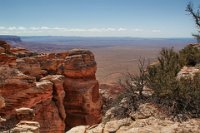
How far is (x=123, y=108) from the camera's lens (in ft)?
25.5

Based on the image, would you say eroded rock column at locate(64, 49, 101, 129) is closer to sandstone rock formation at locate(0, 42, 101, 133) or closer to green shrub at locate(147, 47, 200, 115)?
sandstone rock formation at locate(0, 42, 101, 133)

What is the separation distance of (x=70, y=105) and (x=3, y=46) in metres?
7.71

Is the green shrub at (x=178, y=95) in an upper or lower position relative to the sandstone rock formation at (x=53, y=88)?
upper

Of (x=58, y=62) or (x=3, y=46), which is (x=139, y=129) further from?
(x=58, y=62)

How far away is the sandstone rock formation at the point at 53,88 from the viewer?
1848 centimetres

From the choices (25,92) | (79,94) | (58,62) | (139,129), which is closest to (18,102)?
(25,92)

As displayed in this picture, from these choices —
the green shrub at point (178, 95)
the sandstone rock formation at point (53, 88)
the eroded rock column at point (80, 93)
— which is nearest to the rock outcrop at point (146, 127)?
the green shrub at point (178, 95)

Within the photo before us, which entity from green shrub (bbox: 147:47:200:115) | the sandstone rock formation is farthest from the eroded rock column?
green shrub (bbox: 147:47:200:115)

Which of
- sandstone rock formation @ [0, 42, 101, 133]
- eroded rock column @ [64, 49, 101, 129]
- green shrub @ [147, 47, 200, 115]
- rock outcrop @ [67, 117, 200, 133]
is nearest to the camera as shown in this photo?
rock outcrop @ [67, 117, 200, 133]

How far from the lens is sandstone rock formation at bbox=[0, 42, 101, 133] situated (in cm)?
1848

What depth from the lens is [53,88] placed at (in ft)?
72.4

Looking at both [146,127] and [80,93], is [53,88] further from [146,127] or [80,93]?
[146,127]

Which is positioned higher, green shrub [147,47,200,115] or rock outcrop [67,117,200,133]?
green shrub [147,47,200,115]

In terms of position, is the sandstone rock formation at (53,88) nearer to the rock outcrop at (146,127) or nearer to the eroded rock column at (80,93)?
the eroded rock column at (80,93)
